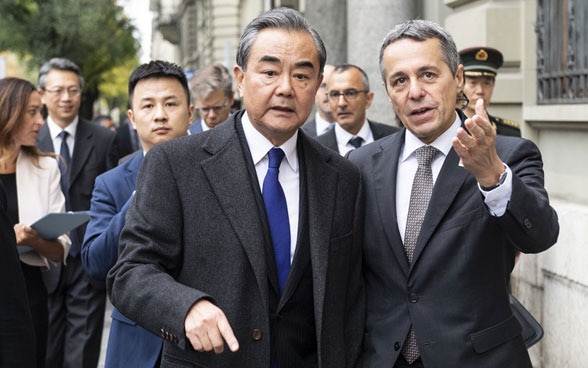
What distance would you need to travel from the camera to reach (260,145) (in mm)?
3221

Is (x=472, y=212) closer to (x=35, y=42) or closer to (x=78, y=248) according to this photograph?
(x=78, y=248)

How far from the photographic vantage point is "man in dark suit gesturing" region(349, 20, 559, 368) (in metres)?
3.17

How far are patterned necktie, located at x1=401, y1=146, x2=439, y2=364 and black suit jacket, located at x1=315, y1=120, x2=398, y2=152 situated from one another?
323 centimetres

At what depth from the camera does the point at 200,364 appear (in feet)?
9.89

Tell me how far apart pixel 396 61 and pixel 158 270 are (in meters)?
1.07

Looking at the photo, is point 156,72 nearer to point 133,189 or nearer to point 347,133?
point 133,189

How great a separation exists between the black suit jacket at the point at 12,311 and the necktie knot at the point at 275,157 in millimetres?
1121

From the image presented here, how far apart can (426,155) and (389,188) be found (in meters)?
0.17

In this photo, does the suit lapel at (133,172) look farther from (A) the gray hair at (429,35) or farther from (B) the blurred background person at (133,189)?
(A) the gray hair at (429,35)

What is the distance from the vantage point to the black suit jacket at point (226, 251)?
299 cm

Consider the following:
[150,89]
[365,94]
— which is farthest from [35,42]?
[150,89]

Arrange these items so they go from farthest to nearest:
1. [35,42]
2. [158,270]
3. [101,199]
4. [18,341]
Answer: [35,42]
[101,199]
[18,341]
[158,270]

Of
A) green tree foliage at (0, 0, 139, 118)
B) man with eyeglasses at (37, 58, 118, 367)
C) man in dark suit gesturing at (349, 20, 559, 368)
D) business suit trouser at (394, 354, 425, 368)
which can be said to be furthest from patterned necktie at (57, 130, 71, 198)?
green tree foliage at (0, 0, 139, 118)

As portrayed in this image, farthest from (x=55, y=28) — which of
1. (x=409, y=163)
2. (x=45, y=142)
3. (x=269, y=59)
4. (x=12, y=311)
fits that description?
(x=269, y=59)
